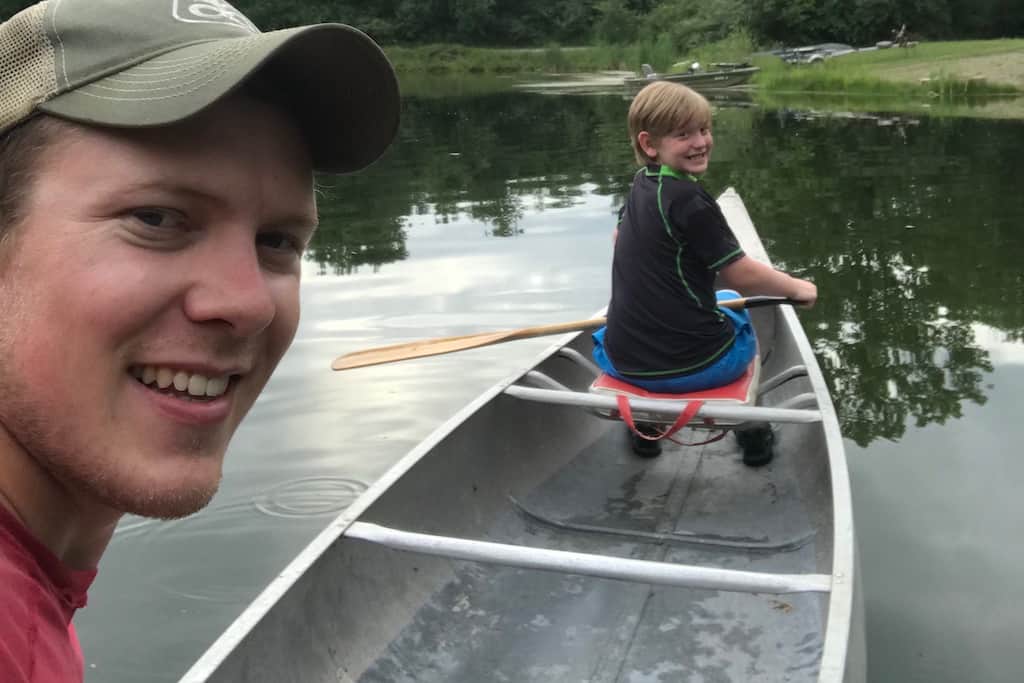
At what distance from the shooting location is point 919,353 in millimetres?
6793

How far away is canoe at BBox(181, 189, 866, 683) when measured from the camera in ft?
8.64

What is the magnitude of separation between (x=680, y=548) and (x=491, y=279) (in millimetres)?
5484

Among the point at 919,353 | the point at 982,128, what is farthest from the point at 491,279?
the point at 982,128

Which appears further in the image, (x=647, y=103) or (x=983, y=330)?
(x=983, y=330)

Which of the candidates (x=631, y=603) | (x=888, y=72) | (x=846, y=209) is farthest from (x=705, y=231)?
(x=888, y=72)

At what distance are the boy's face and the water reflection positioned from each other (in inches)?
84.6

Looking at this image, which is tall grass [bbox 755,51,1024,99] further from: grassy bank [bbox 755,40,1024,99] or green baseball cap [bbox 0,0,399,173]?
green baseball cap [bbox 0,0,399,173]

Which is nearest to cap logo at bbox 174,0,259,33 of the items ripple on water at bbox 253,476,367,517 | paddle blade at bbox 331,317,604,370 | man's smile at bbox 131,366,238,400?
man's smile at bbox 131,366,238,400

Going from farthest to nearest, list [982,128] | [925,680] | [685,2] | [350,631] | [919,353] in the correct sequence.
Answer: [685,2]
[982,128]
[919,353]
[925,680]
[350,631]

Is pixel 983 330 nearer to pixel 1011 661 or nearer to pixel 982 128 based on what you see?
pixel 1011 661

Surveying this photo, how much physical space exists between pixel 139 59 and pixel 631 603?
108 inches

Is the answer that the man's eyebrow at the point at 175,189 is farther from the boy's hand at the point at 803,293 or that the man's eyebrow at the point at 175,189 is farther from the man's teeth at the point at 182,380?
the boy's hand at the point at 803,293

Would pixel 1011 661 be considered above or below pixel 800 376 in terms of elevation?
below

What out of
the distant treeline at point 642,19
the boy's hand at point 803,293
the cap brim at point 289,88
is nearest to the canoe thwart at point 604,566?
the cap brim at point 289,88
